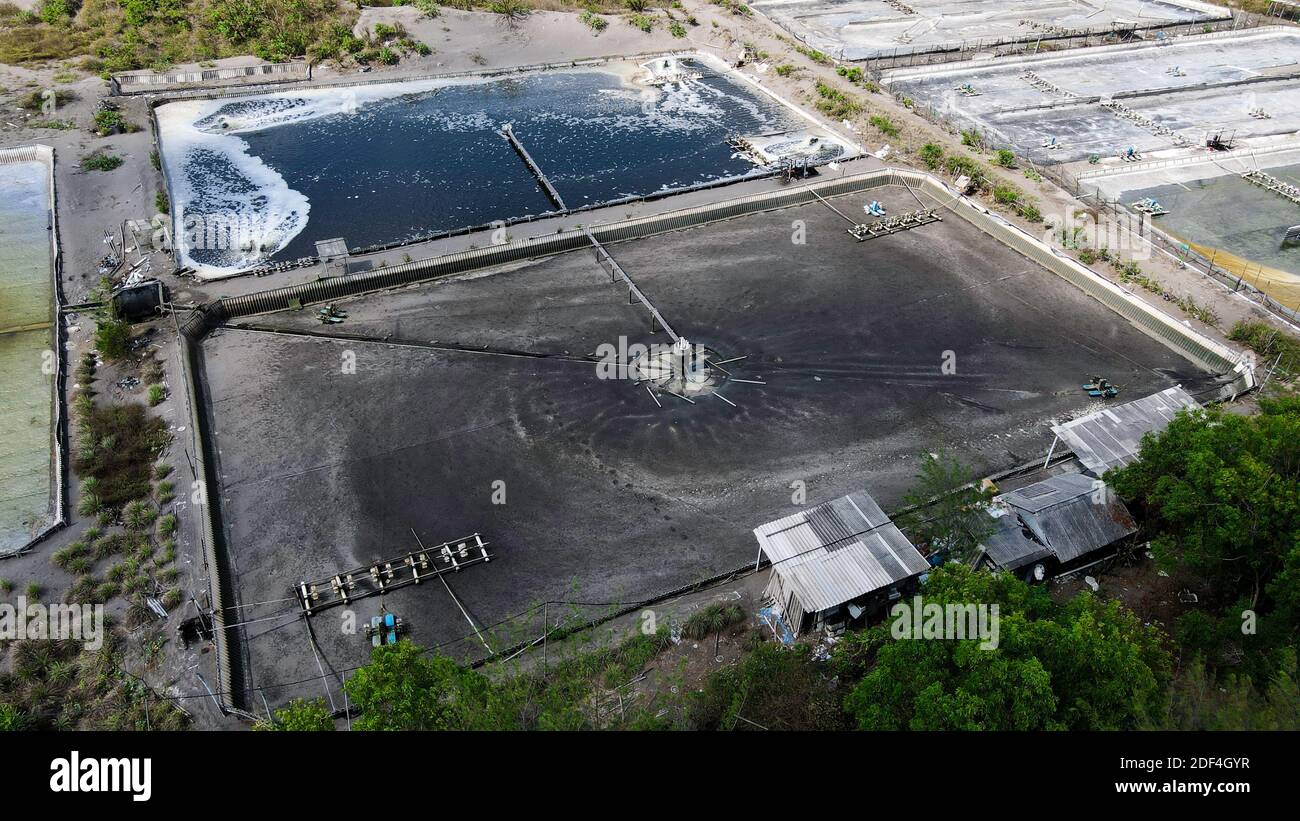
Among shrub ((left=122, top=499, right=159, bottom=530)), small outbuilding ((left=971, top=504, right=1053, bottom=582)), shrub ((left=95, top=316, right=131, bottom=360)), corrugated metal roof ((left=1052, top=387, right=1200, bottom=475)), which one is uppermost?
shrub ((left=95, top=316, right=131, bottom=360))

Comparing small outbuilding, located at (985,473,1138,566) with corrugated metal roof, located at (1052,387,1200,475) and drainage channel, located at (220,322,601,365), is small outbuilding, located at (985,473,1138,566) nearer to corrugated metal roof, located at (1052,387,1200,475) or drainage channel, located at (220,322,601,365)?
corrugated metal roof, located at (1052,387,1200,475)

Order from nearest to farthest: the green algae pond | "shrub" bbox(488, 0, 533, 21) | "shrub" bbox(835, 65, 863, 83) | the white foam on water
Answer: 1. the green algae pond
2. the white foam on water
3. "shrub" bbox(835, 65, 863, 83)
4. "shrub" bbox(488, 0, 533, 21)

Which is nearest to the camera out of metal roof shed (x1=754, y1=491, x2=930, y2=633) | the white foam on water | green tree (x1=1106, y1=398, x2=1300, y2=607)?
green tree (x1=1106, y1=398, x2=1300, y2=607)

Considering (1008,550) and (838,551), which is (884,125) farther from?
(838,551)

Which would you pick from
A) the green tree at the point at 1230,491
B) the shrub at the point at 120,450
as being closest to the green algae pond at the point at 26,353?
the shrub at the point at 120,450

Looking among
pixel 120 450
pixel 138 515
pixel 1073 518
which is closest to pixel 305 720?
pixel 138 515

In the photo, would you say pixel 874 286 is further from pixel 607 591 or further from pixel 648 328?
pixel 607 591

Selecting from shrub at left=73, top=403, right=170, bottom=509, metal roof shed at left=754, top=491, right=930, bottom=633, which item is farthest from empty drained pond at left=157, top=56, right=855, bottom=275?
metal roof shed at left=754, top=491, right=930, bottom=633
